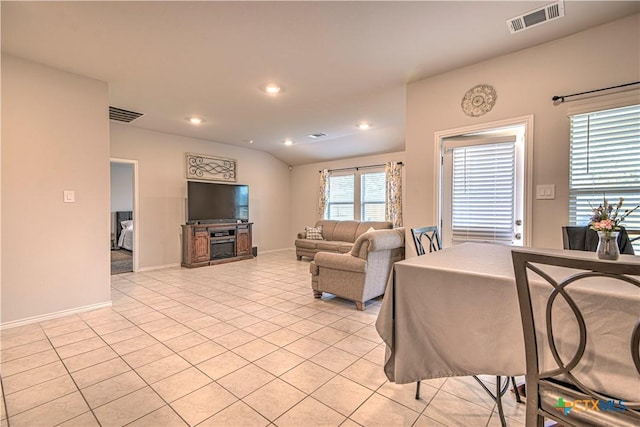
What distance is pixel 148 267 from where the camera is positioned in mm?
5473

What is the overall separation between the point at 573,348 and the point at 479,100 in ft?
8.53

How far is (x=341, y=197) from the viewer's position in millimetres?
7488

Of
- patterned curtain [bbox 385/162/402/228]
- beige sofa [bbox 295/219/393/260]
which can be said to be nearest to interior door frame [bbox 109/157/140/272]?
beige sofa [bbox 295/219/393/260]

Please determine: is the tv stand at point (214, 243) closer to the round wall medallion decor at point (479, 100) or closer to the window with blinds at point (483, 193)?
the window with blinds at point (483, 193)

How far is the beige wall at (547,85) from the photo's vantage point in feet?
7.50

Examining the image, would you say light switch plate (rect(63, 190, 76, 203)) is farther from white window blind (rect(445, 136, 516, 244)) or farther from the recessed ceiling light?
white window blind (rect(445, 136, 516, 244))

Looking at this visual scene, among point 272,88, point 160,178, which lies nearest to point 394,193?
point 272,88

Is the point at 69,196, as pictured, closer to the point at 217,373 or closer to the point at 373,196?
the point at 217,373

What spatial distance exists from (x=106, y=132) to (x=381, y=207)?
17.2 feet

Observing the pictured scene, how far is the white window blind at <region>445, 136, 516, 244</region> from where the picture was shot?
9.44 ft

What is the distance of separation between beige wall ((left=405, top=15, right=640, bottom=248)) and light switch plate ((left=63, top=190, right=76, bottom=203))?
390 cm

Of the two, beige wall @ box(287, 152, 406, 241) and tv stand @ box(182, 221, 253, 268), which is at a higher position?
beige wall @ box(287, 152, 406, 241)

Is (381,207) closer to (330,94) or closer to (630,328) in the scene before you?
(330,94)

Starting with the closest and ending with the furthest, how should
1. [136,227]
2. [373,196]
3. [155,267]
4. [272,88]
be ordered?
[272,88]
[136,227]
[155,267]
[373,196]
